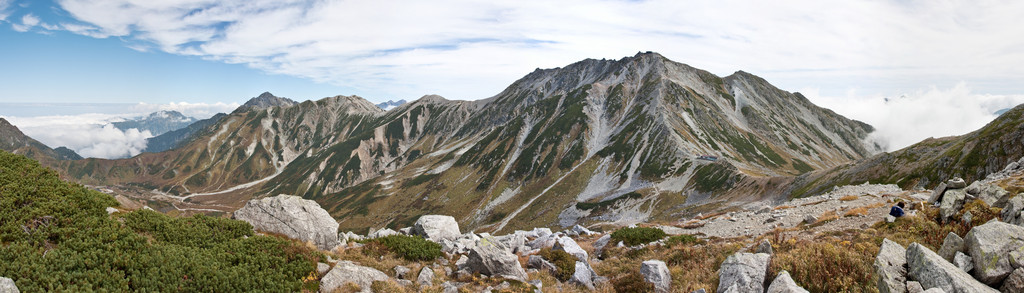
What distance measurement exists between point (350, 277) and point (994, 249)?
20.8 m

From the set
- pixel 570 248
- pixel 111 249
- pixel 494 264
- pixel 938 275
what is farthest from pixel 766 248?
pixel 111 249

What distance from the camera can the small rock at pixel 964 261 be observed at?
11.2 m

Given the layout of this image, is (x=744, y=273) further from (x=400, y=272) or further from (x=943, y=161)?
(x=943, y=161)

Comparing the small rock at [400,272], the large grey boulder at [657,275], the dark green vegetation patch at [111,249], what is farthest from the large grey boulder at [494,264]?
the dark green vegetation patch at [111,249]

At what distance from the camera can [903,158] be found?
71.4m

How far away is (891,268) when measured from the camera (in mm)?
11602

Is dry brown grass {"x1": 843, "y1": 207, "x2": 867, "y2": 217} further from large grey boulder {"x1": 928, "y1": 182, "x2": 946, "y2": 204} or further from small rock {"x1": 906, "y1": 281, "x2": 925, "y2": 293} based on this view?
small rock {"x1": 906, "y1": 281, "x2": 925, "y2": 293}

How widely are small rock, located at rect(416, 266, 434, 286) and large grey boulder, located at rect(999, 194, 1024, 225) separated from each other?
21.9 m

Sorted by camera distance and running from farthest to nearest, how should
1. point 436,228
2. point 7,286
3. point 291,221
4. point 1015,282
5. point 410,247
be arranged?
1. point 436,228
2. point 291,221
3. point 410,247
4. point 1015,282
5. point 7,286

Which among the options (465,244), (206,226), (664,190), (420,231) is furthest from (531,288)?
(664,190)

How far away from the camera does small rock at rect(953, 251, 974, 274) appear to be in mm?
11211

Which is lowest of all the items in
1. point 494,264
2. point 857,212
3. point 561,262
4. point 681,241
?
point 681,241

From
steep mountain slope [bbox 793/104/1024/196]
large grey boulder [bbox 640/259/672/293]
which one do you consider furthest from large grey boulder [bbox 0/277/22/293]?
steep mountain slope [bbox 793/104/1024/196]

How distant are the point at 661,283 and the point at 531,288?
526 cm
